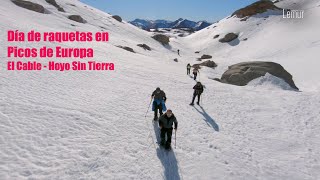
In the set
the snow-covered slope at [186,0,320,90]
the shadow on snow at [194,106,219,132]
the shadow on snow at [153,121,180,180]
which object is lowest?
the shadow on snow at [153,121,180,180]

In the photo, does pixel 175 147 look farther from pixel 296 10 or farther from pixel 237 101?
pixel 296 10

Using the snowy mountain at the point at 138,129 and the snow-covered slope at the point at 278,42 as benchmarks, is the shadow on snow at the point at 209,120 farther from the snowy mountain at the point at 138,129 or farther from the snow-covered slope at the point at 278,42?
the snow-covered slope at the point at 278,42

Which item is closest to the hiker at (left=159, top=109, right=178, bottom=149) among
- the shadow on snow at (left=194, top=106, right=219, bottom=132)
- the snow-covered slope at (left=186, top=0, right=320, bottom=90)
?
the shadow on snow at (left=194, top=106, right=219, bottom=132)

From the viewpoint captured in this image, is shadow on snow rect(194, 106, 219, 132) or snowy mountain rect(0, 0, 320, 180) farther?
shadow on snow rect(194, 106, 219, 132)

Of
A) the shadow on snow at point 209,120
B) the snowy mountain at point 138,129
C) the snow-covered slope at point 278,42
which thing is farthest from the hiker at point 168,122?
the snow-covered slope at point 278,42

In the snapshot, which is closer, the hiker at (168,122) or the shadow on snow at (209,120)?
the hiker at (168,122)

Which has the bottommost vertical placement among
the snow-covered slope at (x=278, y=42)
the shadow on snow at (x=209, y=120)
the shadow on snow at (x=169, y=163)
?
the shadow on snow at (x=169, y=163)

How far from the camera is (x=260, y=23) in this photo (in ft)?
271

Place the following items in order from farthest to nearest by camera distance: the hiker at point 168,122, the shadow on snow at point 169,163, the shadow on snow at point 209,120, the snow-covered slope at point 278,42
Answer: the snow-covered slope at point 278,42, the shadow on snow at point 209,120, the hiker at point 168,122, the shadow on snow at point 169,163

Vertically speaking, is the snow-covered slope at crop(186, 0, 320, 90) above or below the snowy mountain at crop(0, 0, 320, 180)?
above

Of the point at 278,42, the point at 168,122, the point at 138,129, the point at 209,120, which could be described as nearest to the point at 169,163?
the point at 168,122

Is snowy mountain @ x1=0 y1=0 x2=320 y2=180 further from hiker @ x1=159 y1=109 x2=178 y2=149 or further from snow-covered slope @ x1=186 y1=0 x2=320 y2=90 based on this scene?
snow-covered slope @ x1=186 y1=0 x2=320 y2=90

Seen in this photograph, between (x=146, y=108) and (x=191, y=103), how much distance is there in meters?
4.30

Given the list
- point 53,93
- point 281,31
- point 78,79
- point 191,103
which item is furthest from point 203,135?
point 281,31
